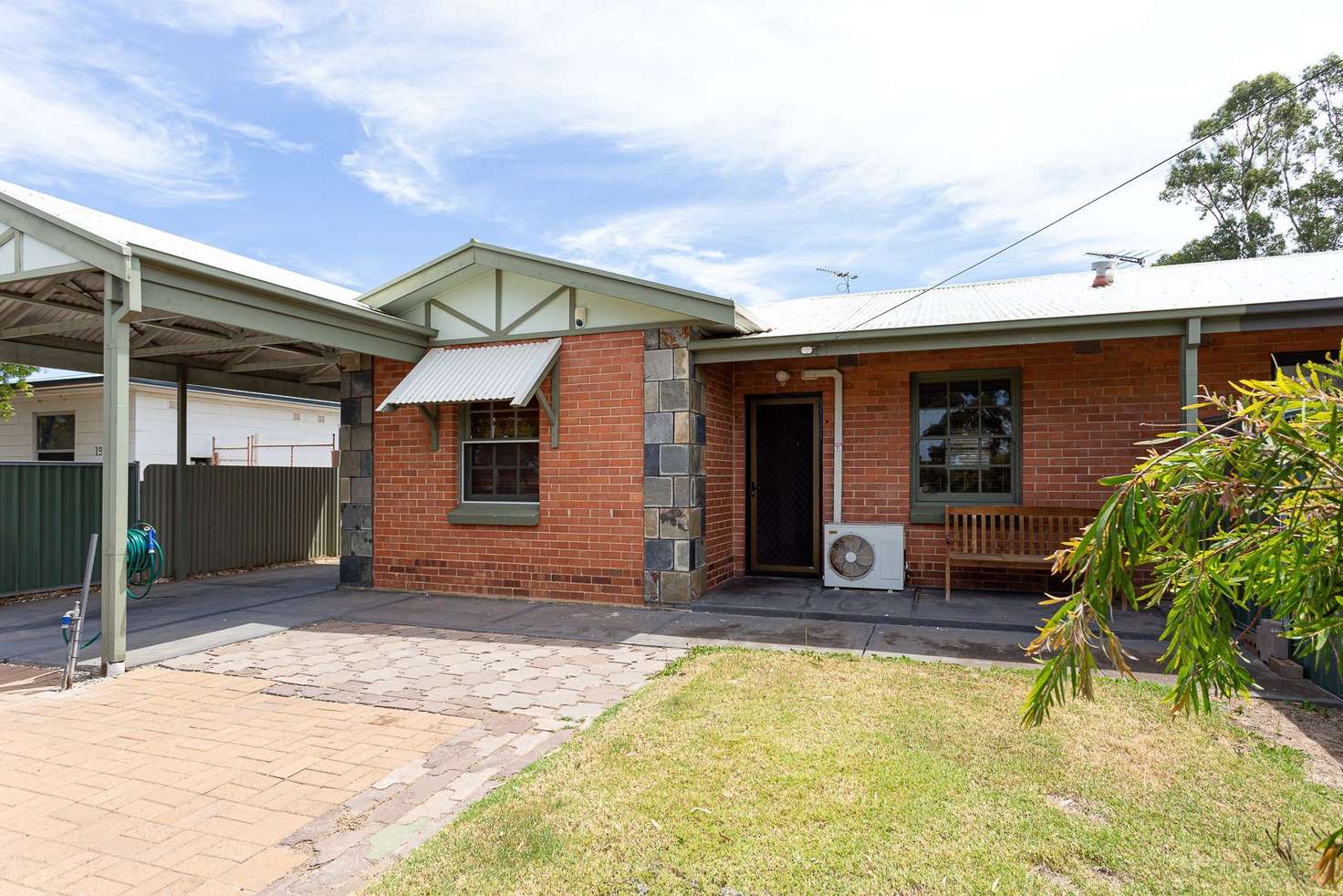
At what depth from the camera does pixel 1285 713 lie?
4.35 metres

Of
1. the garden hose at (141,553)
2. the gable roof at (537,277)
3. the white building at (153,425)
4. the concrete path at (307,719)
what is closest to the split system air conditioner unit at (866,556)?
the concrete path at (307,719)

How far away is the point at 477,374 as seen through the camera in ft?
26.8

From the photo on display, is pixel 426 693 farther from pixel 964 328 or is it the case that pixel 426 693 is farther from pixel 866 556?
pixel 964 328

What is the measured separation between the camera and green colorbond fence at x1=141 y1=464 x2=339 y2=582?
1030cm

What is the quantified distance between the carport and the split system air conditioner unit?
5.46m

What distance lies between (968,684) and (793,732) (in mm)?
1576

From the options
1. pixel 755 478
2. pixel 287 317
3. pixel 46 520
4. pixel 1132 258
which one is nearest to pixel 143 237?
pixel 287 317

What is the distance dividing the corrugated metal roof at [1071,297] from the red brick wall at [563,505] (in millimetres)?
→ 1585

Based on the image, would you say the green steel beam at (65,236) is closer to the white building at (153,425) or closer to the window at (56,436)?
the white building at (153,425)

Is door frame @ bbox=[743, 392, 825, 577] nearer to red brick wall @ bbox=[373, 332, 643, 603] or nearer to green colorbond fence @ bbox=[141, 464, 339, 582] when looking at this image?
red brick wall @ bbox=[373, 332, 643, 603]

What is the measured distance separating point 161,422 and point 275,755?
48.1 ft

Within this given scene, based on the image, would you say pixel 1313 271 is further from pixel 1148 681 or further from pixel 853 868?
pixel 853 868

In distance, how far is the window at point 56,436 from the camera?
50.3 ft

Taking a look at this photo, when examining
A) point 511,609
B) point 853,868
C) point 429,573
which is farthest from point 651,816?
point 429,573
